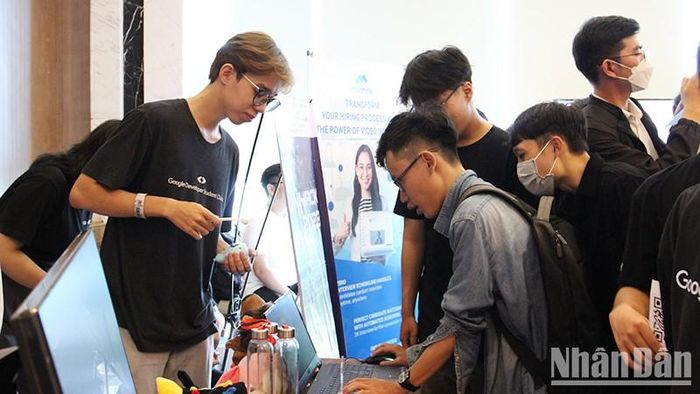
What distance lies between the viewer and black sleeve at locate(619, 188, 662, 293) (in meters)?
1.50

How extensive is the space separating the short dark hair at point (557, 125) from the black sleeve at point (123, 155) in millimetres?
1104

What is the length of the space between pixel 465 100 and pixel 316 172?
916mm

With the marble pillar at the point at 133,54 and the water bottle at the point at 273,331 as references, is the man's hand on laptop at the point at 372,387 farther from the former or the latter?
the marble pillar at the point at 133,54

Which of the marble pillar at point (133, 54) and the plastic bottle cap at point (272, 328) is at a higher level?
the marble pillar at point (133, 54)

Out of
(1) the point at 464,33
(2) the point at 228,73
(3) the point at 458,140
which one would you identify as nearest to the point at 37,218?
(2) the point at 228,73

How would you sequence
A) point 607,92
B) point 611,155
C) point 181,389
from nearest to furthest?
point 181,389 < point 611,155 < point 607,92

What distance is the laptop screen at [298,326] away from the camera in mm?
1799

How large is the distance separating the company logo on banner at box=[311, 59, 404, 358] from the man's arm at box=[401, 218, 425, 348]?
2.18ft

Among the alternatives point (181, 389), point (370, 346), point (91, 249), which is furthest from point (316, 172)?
point (91, 249)

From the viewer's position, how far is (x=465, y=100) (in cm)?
230

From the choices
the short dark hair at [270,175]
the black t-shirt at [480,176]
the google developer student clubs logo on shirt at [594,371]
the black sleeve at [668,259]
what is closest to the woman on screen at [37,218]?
the black t-shirt at [480,176]

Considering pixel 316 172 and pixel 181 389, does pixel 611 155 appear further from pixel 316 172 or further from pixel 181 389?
pixel 181 389

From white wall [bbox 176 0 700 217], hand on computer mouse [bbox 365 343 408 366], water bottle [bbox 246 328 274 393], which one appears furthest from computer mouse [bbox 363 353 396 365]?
white wall [bbox 176 0 700 217]

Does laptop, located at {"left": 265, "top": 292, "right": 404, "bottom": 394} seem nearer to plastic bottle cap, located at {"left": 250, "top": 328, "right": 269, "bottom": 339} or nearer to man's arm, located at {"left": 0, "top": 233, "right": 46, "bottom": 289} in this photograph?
plastic bottle cap, located at {"left": 250, "top": 328, "right": 269, "bottom": 339}
